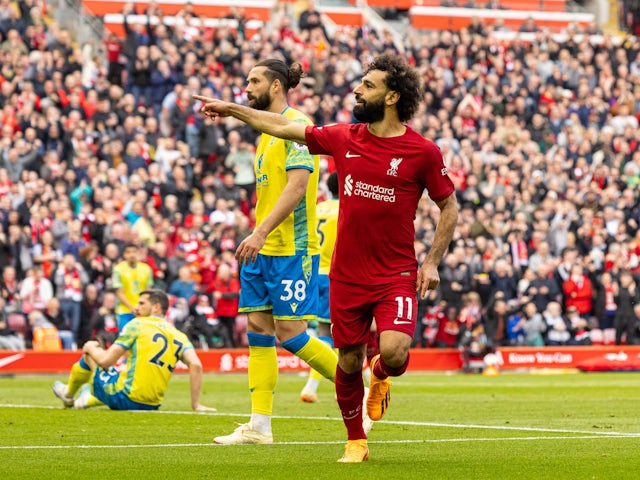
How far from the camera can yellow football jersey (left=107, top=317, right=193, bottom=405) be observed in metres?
12.9

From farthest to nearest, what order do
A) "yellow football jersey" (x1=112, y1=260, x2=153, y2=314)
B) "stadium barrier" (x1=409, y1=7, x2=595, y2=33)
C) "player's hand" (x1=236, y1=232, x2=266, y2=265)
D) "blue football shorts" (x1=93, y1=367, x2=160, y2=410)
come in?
"stadium barrier" (x1=409, y1=7, x2=595, y2=33), "yellow football jersey" (x1=112, y1=260, x2=153, y2=314), "blue football shorts" (x1=93, y1=367, x2=160, y2=410), "player's hand" (x1=236, y1=232, x2=266, y2=265)

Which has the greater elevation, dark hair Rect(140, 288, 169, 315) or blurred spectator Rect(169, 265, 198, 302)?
dark hair Rect(140, 288, 169, 315)

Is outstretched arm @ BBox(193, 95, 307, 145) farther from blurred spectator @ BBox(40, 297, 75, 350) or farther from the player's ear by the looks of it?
blurred spectator @ BBox(40, 297, 75, 350)

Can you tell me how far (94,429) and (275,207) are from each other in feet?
9.27

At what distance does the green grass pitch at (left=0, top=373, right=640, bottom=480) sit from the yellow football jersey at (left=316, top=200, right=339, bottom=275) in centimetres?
161

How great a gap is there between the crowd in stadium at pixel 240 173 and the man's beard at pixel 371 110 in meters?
14.2

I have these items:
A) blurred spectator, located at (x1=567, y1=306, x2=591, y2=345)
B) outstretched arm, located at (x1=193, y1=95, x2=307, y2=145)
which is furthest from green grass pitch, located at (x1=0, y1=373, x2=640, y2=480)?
blurred spectator, located at (x1=567, y1=306, x2=591, y2=345)

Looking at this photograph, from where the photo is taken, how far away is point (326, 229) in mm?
15164

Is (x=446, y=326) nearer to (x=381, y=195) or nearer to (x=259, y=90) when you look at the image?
(x=259, y=90)

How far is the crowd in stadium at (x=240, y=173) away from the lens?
2353 centimetres

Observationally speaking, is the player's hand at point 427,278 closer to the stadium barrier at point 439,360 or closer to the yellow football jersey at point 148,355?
the yellow football jersey at point 148,355

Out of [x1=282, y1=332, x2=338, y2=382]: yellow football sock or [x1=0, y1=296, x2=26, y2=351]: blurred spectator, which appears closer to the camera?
[x1=282, y1=332, x2=338, y2=382]: yellow football sock

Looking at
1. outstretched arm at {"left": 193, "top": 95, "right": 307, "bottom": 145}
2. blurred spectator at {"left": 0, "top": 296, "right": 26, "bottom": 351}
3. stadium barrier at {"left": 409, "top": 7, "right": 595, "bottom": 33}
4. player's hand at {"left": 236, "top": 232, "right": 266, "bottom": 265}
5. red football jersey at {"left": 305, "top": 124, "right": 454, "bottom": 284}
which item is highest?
stadium barrier at {"left": 409, "top": 7, "right": 595, "bottom": 33}

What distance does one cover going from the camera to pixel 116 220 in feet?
78.0
